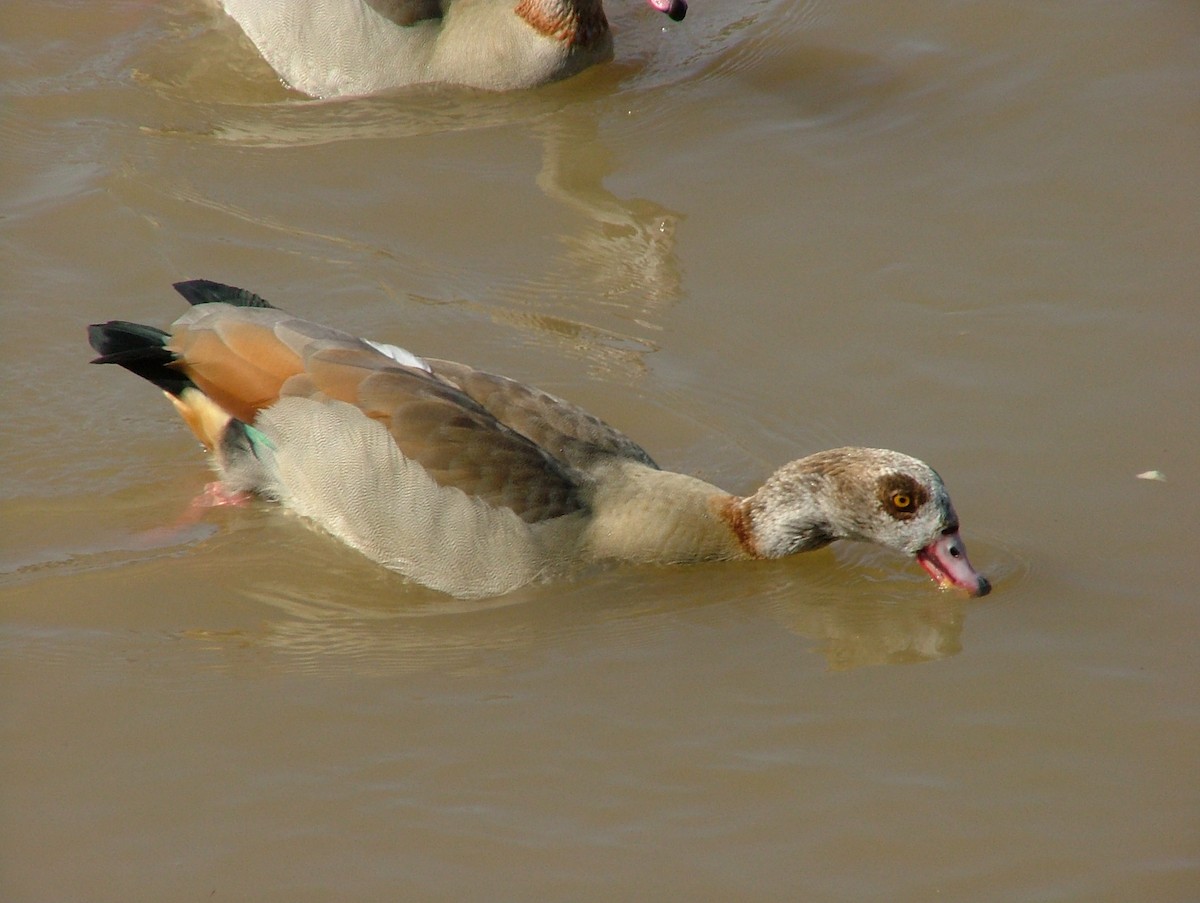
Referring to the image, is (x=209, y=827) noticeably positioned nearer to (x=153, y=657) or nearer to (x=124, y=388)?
(x=153, y=657)

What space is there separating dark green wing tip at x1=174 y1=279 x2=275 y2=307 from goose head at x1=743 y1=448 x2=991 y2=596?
2388 millimetres

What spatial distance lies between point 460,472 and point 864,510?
1.69 m

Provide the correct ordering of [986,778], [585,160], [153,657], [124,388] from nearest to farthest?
[986,778]
[153,657]
[124,388]
[585,160]

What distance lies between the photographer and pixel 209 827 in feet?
15.9

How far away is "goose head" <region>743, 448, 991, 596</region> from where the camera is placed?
6.15 metres

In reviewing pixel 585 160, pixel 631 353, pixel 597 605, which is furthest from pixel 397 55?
pixel 597 605

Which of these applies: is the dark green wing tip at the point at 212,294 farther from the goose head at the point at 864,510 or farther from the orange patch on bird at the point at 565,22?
the orange patch on bird at the point at 565,22

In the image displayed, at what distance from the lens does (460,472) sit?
6.09m

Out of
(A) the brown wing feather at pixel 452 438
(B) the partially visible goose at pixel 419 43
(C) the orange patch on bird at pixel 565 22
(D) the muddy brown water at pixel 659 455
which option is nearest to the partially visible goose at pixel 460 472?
(A) the brown wing feather at pixel 452 438

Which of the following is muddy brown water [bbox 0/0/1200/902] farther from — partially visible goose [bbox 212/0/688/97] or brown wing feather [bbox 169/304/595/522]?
brown wing feather [bbox 169/304/595/522]

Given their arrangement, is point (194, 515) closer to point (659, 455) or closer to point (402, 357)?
point (402, 357)

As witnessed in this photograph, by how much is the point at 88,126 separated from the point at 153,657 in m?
4.66

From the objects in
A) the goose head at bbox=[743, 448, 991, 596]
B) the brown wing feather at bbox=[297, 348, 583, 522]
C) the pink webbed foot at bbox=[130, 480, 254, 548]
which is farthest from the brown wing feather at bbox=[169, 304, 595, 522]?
the goose head at bbox=[743, 448, 991, 596]

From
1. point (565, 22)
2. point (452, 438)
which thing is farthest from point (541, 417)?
point (565, 22)
